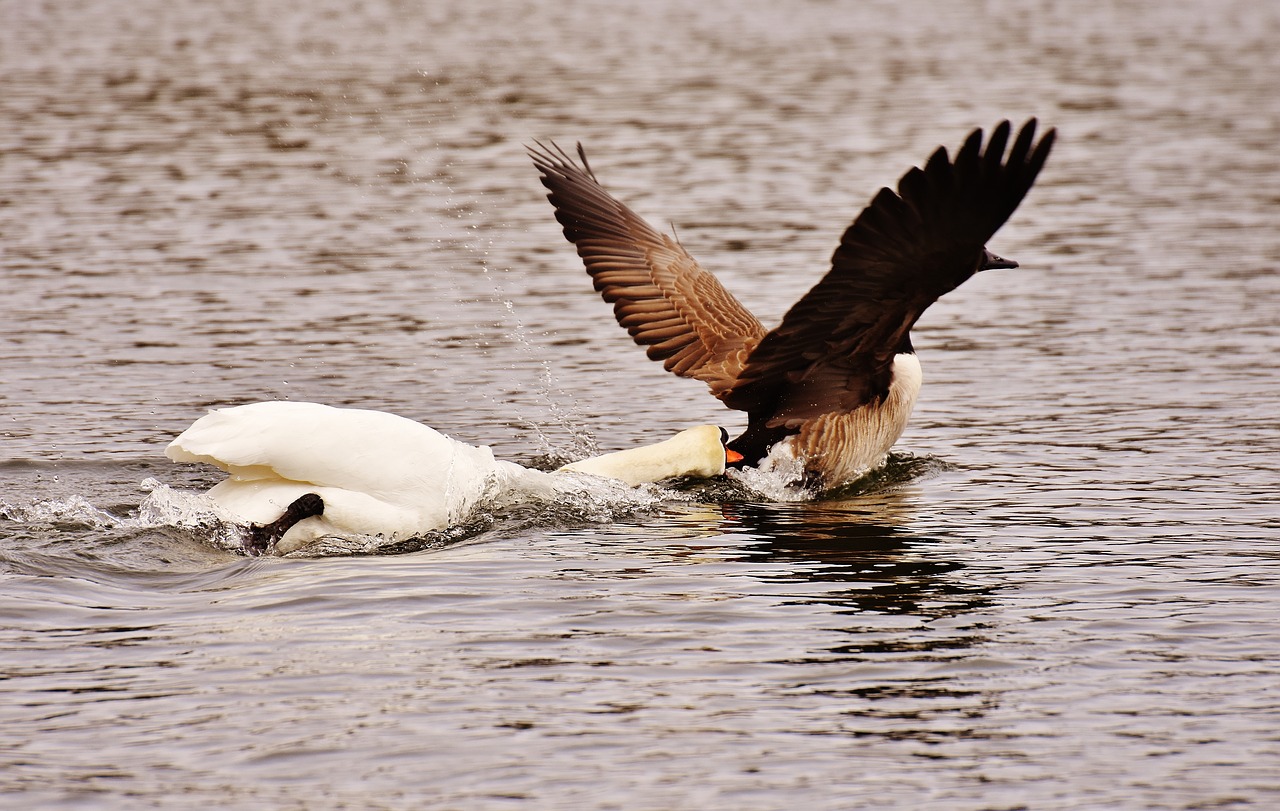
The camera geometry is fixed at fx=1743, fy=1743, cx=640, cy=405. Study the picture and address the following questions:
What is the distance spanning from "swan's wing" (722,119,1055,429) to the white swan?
5.69 feet

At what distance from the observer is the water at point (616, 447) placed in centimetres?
556

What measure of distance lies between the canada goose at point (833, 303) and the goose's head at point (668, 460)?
480mm

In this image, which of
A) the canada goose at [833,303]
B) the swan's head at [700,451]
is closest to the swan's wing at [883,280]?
the canada goose at [833,303]

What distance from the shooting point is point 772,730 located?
5.68 metres

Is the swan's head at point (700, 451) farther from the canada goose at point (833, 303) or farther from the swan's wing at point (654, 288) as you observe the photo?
the swan's wing at point (654, 288)

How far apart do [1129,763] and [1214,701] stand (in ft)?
2.27

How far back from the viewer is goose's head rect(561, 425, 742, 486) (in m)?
8.73

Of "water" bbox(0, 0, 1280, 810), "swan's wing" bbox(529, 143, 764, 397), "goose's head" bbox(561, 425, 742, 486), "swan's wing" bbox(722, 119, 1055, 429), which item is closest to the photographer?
"water" bbox(0, 0, 1280, 810)

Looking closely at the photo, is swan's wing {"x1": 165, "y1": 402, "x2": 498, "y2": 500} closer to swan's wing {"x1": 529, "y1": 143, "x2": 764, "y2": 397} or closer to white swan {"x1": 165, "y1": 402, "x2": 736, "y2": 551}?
white swan {"x1": 165, "y1": 402, "x2": 736, "y2": 551}

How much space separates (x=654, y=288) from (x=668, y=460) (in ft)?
5.97

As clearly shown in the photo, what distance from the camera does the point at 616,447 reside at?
10.3 metres

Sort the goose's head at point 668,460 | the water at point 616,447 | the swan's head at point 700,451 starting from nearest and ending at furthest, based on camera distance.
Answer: the water at point 616,447 → the goose's head at point 668,460 → the swan's head at point 700,451

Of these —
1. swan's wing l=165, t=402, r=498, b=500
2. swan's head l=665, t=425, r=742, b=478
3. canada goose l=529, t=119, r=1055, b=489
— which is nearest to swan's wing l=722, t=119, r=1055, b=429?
canada goose l=529, t=119, r=1055, b=489

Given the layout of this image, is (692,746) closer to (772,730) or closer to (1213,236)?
(772,730)
